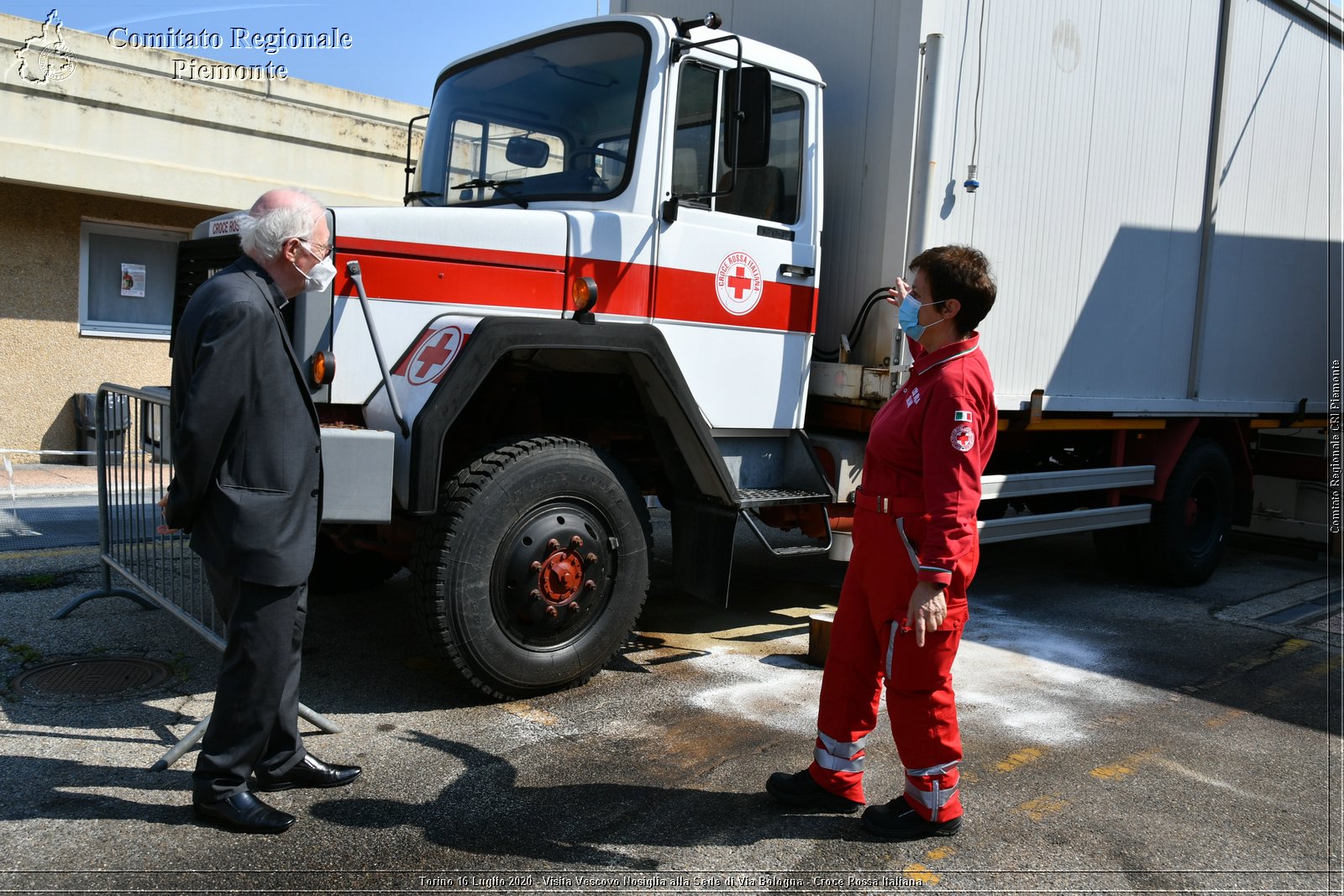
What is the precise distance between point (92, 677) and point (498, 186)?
2843mm

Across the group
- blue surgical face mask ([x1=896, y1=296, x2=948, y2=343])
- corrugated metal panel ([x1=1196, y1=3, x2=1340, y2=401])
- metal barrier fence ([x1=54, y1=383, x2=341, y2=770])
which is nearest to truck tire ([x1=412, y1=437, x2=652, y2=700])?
metal barrier fence ([x1=54, y1=383, x2=341, y2=770])

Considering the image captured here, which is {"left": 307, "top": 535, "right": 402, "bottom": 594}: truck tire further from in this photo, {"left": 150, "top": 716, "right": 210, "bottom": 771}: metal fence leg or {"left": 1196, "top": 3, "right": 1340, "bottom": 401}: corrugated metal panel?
{"left": 1196, "top": 3, "right": 1340, "bottom": 401}: corrugated metal panel

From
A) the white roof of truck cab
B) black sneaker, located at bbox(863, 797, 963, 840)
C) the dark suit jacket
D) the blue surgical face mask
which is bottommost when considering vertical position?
black sneaker, located at bbox(863, 797, 963, 840)

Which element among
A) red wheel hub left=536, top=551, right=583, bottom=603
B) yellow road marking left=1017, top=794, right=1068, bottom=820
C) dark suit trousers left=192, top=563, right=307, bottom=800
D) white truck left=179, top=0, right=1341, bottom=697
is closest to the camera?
dark suit trousers left=192, top=563, right=307, bottom=800

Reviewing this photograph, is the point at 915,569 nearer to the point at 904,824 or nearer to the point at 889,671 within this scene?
the point at 889,671

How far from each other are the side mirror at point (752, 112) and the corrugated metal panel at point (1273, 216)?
177 inches

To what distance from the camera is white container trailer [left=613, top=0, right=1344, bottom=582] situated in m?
5.36

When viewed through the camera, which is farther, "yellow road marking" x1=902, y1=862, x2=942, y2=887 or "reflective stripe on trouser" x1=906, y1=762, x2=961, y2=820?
"reflective stripe on trouser" x1=906, y1=762, x2=961, y2=820

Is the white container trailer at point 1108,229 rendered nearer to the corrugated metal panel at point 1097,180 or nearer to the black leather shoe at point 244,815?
the corrugated metal panel at point 1097,180

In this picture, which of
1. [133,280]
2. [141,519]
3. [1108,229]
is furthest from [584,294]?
[133,280]

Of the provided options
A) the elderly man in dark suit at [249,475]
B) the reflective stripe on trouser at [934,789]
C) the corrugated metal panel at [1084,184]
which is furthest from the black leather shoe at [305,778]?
the corrugated metal panel at [1084,184]

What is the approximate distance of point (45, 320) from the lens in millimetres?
11078

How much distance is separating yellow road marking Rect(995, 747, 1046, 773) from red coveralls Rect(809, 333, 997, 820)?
0.72m

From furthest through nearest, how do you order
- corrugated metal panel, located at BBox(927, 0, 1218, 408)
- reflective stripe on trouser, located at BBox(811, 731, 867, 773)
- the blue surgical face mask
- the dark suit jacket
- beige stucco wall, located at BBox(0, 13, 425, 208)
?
1. beige stucco wall, located at BBox(0, 13, 425, 208)
2. corrugated metal panel, located at BBox(927, 0, 1218, 408)
3. reflective stripe on trouser, located at BBox(811, 731, 867, 773)
4. the blue surgical face mask
5. the dark suit jacket
